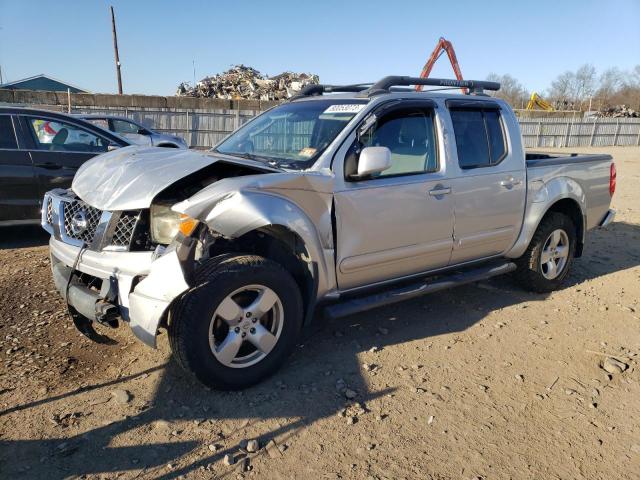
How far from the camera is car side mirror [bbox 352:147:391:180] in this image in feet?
11.0

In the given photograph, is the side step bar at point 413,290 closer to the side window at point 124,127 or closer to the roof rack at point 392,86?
the roof rack at point 392,86

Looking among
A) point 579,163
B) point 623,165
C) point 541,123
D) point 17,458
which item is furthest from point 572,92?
point 17,458

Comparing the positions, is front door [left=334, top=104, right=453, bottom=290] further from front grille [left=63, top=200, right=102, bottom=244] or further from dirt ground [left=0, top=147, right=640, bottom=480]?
front grille [left=63, top=200, right=102, bottom=244]

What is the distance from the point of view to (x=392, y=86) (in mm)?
4207

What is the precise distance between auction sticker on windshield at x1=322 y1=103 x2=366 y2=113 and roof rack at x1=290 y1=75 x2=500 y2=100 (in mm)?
197

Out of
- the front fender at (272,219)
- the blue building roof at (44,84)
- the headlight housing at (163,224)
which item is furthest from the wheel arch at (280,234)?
the blue building roof at (44,84)

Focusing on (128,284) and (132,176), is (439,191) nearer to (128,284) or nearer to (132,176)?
(132,176)

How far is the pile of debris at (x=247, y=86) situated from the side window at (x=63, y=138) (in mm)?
20928

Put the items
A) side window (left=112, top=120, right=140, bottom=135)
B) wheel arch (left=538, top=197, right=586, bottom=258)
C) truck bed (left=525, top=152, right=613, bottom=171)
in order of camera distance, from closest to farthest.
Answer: truck bed (left=525, top=152, right=613, bottom=171) → wheel arch (left=538, top=197, right=586, bottom=258) → side window (left=112, top=120, right=140, bottom=135)

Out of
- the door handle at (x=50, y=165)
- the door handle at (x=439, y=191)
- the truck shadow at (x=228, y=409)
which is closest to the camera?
the truck shadow at (x=228, y=409)

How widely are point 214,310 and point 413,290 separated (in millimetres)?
1663

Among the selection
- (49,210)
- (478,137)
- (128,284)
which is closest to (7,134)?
(49,210)

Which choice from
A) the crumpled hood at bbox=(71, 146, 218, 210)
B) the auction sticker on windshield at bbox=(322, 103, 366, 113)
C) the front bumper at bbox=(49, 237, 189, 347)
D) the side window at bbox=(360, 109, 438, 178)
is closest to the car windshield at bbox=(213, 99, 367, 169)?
the auction sticker on windshield at bbox=(322, 103, 366, 113)

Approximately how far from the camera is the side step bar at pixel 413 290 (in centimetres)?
354
